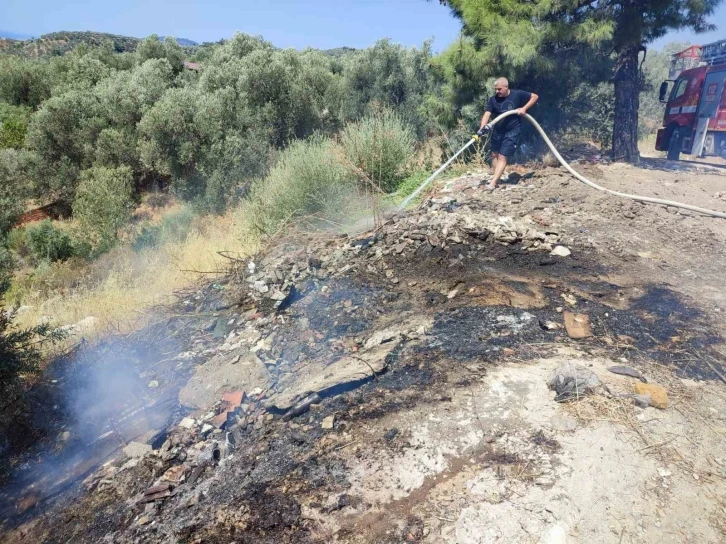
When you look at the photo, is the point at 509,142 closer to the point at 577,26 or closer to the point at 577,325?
the point at 577,26

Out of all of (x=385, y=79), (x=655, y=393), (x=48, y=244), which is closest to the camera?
(x=655, y=393)

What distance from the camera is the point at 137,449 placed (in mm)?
3021

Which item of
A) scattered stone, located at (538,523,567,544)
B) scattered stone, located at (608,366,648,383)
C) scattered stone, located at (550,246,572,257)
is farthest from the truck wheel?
scattered stone, located at (538,523,567,544)

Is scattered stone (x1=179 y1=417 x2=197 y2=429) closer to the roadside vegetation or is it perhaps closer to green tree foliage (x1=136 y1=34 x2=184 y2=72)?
the roadside vegetation

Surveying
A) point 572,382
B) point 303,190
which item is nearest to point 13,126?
point 303,190

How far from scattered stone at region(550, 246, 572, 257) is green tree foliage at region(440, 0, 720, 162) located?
400 centimetres

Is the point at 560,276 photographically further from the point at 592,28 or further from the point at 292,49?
the point at 292,49

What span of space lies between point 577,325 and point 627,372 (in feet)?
2.20

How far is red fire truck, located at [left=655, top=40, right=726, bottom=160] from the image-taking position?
9.34 m

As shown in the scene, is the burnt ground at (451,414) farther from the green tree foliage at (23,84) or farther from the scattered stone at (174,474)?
the green tree foliage at (23,84)

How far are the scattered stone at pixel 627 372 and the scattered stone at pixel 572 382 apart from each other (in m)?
0.26

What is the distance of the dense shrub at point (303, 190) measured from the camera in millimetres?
6954

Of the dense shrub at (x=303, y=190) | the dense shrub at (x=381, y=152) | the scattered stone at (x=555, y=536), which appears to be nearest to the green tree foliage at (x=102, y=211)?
the dense shrub at (x=303, y=190)

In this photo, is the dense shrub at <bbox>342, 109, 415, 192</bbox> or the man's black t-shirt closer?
the man's black t-shirt
